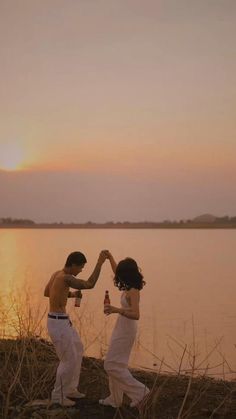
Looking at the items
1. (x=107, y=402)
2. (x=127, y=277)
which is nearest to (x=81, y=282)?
(x=127, y=277)

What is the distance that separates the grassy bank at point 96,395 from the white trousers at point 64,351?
258 millimetres

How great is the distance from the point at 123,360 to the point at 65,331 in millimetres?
721

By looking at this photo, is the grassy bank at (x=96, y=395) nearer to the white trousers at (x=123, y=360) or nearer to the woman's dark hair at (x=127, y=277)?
the white trousers at (x=123, y=360)

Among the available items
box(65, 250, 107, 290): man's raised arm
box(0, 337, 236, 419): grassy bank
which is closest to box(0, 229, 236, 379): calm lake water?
box(0, 337, 236, 419): grassy bank

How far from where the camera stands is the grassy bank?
6301mm

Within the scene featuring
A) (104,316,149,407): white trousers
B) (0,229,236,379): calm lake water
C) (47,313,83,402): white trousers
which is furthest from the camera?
(0,229,236,379): calm lake water

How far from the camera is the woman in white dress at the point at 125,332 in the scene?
630 cm

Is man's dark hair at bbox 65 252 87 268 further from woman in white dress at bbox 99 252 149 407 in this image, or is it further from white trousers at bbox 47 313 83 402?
white trousers at bbox 47 313 83 402

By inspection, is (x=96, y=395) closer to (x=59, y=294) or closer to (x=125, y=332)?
(x=125, y=332)

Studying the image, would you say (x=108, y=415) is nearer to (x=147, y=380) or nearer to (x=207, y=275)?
(x=147, y=380)

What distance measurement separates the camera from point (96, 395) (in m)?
7.26

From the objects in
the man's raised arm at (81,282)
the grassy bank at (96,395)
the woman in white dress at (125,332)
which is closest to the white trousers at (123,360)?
the woman in white dress at (125,332)

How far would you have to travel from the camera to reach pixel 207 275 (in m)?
39.8

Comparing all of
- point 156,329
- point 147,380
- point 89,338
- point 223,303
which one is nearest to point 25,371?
point 147,380
